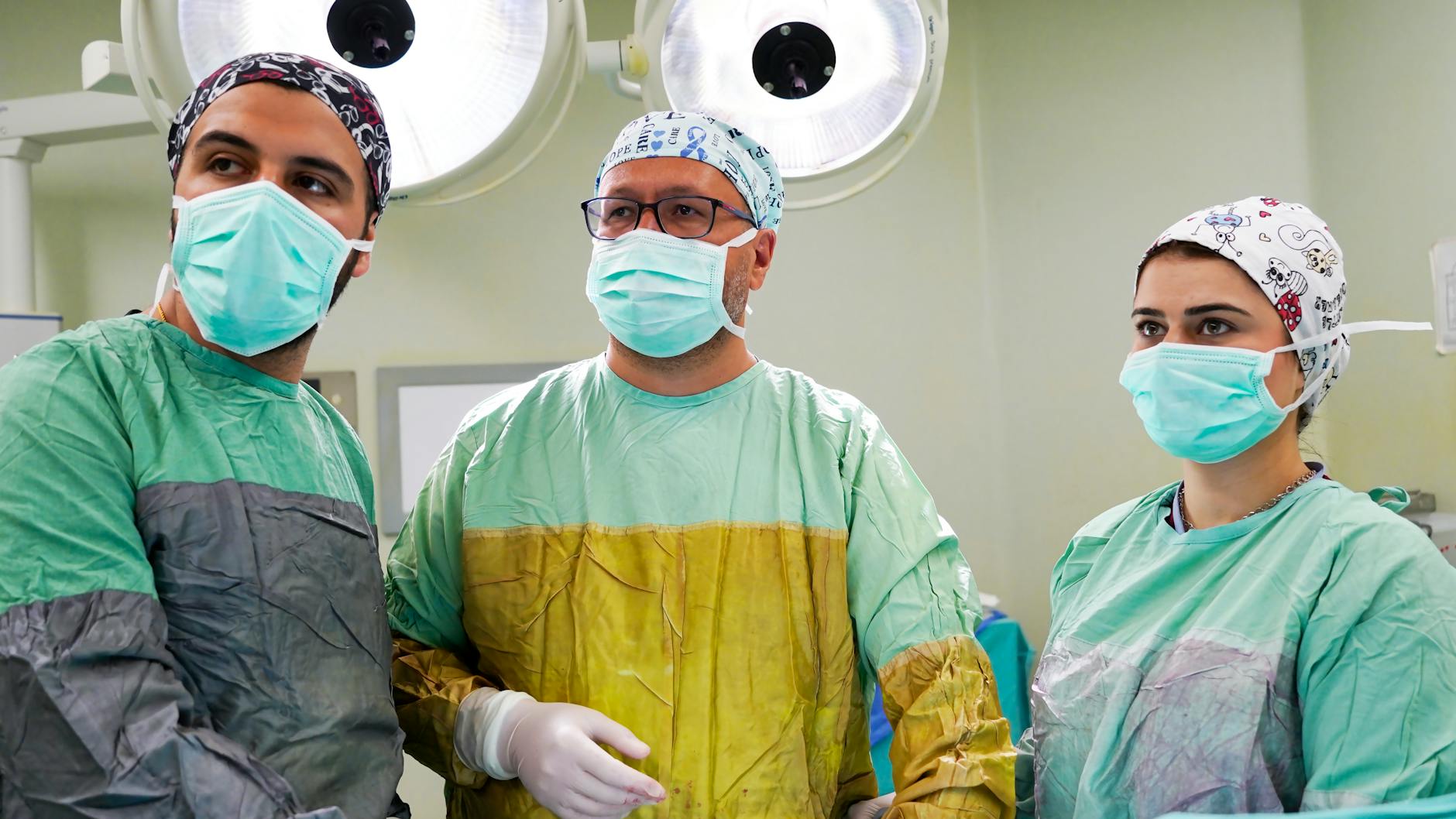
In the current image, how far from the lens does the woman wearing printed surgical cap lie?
1.15 metres

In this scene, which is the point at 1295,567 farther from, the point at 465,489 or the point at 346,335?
the point at 346,335

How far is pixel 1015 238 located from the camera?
3.52m

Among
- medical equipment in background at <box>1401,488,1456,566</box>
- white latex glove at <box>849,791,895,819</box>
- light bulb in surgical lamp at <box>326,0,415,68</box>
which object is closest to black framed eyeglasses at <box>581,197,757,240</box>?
light bulb in surgical lamp at <box>326,0,415,68</box>

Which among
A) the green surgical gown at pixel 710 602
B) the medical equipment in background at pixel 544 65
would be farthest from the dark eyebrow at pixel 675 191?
the green surgical gown at pixel 710 602

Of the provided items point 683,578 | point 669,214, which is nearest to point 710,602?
point 683,578

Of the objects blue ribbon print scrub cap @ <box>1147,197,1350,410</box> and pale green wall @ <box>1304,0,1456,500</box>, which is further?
pale green wall @ <box>1304,0,1456,500</box>

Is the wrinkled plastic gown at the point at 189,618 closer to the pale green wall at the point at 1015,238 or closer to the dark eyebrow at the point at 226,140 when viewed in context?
the dark eyebrow at the point at 226,140

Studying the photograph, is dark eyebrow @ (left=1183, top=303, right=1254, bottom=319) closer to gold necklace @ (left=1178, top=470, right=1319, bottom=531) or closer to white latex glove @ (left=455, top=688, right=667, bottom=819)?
gold necklace @ (left=1178, top=470, right=1319, bottom=531)

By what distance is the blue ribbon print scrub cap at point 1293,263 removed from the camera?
138 centimetres

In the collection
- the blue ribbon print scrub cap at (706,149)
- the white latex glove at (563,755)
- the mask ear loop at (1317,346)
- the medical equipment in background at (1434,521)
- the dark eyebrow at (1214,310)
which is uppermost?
the blue ribbon print scrub cap at (706,149)

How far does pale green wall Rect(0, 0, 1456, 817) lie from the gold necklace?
5.29ft

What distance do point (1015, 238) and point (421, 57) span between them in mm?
2480

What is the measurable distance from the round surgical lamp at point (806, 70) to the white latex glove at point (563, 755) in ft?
2.75

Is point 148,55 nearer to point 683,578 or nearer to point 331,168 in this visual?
point 331,168
